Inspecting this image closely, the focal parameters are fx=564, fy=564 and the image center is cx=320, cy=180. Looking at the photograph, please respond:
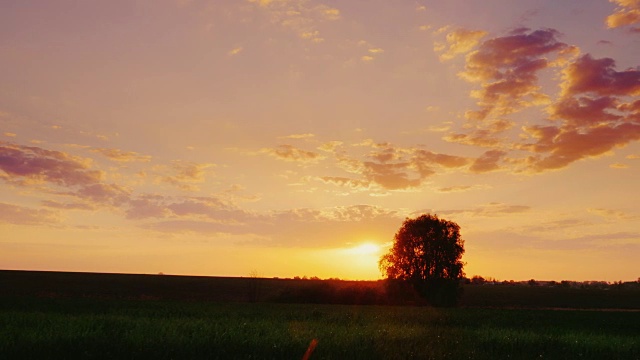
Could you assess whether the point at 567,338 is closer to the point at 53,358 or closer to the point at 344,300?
the point at 53,358

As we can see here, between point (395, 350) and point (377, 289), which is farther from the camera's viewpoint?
point (377, 289)

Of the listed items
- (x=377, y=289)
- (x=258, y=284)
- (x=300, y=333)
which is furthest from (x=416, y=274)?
(x=300, y=333)

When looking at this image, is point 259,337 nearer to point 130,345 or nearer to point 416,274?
point 130,345

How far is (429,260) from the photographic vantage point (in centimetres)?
6938

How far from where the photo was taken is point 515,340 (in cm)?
2147

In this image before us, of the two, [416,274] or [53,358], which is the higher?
[416,274]

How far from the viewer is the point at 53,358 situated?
47.2 ft

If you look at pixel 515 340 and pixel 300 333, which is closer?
pixel 300 333

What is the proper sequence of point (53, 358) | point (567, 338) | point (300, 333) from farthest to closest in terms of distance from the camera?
point (567, 338)
point (300, 333)
point (53, 358)

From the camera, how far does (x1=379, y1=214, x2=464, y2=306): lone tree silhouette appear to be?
225 ft

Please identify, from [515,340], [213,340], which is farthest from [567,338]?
[213,340]

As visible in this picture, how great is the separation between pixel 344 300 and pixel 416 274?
9.42 meters

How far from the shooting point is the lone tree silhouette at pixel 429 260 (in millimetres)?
68500

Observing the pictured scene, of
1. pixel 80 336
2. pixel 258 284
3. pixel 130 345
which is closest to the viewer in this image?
pixel 130 345
